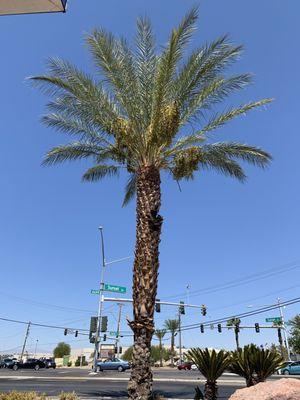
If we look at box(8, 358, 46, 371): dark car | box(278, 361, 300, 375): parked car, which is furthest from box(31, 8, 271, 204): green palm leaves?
box(8, 358, 46, 371): dark car

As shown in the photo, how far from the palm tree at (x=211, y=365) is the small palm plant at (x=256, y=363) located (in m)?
0.42

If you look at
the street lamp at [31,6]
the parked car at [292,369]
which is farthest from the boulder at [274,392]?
the parked car at [292,369]

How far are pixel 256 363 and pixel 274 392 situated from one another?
3.80 meters

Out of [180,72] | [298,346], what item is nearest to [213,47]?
[180,72]

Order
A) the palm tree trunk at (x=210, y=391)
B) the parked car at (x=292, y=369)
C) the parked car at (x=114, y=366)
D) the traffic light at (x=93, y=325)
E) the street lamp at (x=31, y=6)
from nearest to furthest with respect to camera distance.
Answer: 1. the street lamp at (x=31, y=6)
2. the palm tree trunk at (x=210, y=391)
3. the traffic light at (x=93, y=325)
4. the parked car at (x=292, y=369)
5. the parked car at (x=114, y=366)

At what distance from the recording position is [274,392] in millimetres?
7738

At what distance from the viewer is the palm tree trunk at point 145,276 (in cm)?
1134

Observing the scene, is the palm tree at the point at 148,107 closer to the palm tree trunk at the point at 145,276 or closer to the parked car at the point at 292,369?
the palm tree trunk at the point at 145,276

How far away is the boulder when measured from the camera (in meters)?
7.62

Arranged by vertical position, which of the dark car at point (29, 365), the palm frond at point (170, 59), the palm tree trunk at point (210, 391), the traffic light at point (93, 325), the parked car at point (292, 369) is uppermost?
the palm frond at point (170, 59)

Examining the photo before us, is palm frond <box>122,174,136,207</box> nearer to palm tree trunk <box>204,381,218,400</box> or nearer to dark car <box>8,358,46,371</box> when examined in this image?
palm tree trunk <box>204,381,218,400</box>

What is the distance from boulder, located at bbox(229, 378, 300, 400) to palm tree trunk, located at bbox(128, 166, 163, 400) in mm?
3608

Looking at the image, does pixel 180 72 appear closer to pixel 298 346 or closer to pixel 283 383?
pixel 283 383

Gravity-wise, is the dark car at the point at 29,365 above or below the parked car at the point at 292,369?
above
